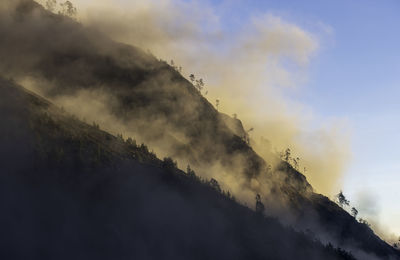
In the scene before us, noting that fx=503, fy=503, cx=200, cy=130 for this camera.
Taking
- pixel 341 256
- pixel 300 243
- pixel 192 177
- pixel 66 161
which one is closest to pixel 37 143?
pixel 66 161

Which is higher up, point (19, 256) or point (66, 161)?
point (66, 161)

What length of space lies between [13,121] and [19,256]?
39.5 metres

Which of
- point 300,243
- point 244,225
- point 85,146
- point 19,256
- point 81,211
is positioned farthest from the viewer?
point 300,243

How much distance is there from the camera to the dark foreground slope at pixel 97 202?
87.0 meters

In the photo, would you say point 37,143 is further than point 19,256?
Yes

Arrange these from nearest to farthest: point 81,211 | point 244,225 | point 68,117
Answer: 1. point 81,211
2. point 68,117
3. point 244,225

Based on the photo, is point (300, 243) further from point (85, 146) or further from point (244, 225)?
point (85, 146)

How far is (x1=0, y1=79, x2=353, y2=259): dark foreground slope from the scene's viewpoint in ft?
286

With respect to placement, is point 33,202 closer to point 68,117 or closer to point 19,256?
point 19,256

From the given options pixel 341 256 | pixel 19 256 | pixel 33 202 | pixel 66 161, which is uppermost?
pixel 341 256

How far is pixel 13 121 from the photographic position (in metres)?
108

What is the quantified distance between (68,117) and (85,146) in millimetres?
17441

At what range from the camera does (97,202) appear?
339 ft

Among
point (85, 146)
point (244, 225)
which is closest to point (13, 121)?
point (85, 146)
